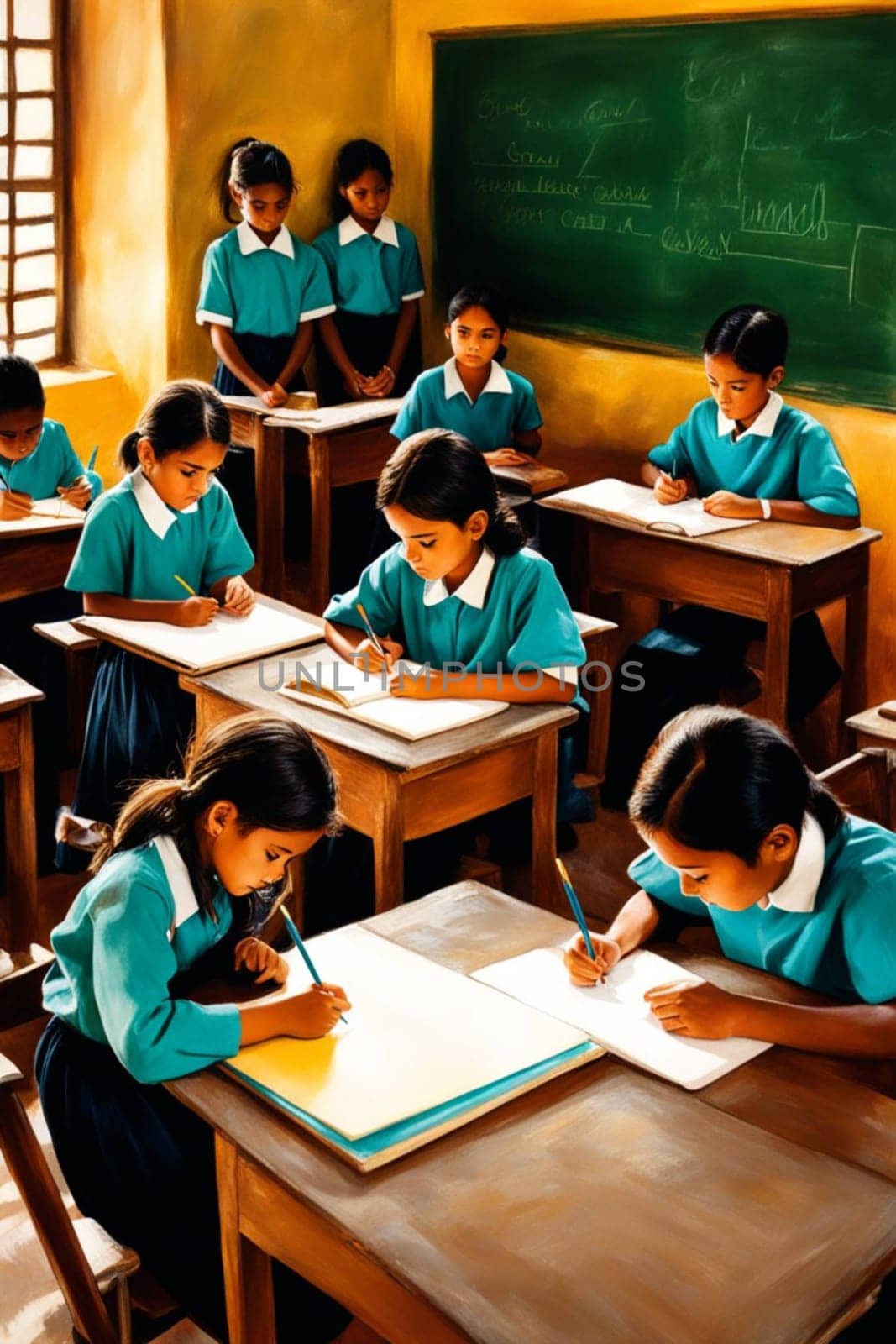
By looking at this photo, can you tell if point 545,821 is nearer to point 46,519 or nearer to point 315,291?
point 46,519

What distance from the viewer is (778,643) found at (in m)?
3.65

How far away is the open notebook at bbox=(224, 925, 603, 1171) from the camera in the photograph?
1540 mm

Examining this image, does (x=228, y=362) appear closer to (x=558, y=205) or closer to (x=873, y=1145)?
(x=558, y=205)

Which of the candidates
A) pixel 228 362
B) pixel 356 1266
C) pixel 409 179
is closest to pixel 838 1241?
pixel 356 1266

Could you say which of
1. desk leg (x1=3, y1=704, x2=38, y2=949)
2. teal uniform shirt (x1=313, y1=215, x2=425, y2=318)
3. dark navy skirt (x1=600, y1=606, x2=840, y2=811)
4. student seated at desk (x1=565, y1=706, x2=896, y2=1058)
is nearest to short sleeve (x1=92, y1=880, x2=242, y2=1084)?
student seated at desk (x1=565, y1=706, x2=896, y2=1058)

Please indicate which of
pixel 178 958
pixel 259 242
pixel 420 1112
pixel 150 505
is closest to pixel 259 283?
pixel 259 242

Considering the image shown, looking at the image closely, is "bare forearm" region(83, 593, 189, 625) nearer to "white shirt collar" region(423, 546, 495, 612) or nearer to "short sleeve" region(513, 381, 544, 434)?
"white shirt collar" region(423, 546, 495, 612)

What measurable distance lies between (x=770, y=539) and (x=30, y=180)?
3109 mm

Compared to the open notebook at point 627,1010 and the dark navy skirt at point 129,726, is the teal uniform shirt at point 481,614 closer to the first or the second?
the dark navy skirt at point 129,726

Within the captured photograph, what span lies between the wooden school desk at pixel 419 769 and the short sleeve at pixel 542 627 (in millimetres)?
117

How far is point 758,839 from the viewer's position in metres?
1.81

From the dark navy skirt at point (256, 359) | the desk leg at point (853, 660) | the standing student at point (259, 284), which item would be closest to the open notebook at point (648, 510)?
the desk leg at point (853, 660)

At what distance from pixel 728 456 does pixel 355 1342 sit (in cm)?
255

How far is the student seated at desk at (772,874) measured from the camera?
1744 mm
